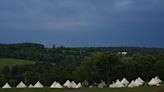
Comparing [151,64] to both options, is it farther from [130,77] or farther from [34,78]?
[34,78]

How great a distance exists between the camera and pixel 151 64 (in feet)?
326

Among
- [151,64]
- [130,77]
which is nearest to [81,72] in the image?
[130,77]

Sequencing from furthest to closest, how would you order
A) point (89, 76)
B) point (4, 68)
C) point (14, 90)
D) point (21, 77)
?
point (4, 68), point (21, 77), point (89, 76), point (14, 90)

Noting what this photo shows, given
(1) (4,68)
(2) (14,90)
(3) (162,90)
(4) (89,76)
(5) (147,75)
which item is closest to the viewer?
(3) (162,90)

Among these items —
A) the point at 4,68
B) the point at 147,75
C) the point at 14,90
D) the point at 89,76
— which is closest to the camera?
the point at 14,90

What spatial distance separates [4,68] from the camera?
12700 cm

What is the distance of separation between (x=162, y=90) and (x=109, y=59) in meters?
55.5

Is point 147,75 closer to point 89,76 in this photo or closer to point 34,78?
point 89,76

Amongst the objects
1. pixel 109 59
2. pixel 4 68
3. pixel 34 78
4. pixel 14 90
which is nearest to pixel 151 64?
pixel 109 59

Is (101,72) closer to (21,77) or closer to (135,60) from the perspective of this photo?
(135,60)

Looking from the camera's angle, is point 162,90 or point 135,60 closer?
point 162,90

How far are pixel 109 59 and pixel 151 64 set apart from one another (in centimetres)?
1101

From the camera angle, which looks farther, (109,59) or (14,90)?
(109,59)

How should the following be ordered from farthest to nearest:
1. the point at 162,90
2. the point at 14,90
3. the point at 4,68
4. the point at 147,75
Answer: the point at 4,68
the point at 147,75
the point at 14,90
the point at 162,90
